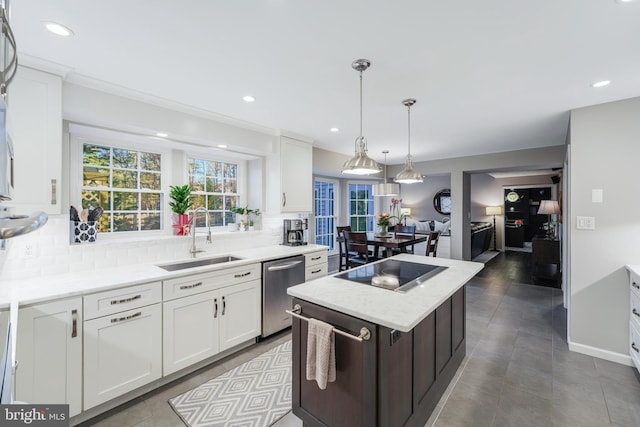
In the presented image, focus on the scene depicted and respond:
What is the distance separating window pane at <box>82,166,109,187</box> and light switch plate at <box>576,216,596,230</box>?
4.76 m

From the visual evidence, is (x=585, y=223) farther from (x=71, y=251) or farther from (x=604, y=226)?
(x=71, y=251)

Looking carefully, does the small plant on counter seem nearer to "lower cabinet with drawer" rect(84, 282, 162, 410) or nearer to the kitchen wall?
"lower cabinet with drawer" rect(84, 282, 162, 410)

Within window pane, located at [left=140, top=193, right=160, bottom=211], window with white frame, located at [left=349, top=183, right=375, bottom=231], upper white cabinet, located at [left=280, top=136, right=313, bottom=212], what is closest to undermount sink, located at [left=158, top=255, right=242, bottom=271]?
window pane, located at [left=140, top=193, right=160, bottom=211]

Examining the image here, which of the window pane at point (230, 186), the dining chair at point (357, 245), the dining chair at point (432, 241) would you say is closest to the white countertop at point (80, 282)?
the window pane at point (230, 186)

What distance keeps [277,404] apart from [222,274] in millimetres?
1170

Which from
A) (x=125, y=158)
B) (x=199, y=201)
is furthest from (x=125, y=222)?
(x=199, y=201)

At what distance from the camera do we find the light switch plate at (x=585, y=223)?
2.72m

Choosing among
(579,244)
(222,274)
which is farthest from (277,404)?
(579,244)

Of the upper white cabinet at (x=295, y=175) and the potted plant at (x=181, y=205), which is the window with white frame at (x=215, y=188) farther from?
the upper white cabinet at (x=295, y=175)

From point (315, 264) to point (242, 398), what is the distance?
171 cm

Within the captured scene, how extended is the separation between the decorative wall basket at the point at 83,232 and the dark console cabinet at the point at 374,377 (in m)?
2.07

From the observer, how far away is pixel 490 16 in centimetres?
150

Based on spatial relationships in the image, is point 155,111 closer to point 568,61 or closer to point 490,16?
point 490,16

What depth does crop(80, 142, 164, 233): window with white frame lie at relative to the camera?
2.69 m
